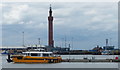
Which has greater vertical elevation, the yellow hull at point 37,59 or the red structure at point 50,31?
the red structure at point 50,31

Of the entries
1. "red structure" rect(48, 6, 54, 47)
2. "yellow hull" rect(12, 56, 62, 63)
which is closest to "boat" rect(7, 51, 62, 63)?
"yellow hull" rect(12, 56, 62, 63)

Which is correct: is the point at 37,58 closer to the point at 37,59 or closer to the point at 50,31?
the point at 37,59

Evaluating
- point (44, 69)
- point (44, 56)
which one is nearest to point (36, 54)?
point (44, 56)

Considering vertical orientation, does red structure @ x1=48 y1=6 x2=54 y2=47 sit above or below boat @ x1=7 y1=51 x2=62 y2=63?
above

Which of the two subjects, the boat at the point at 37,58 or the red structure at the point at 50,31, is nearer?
the boat at the point at 37,58

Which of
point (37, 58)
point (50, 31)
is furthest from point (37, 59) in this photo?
point (50, 31)

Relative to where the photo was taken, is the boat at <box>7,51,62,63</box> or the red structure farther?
the red structure

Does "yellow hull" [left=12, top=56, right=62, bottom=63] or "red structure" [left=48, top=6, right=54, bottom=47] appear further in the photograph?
"red structure" [left=48, top=6, right=54, bottom=47]

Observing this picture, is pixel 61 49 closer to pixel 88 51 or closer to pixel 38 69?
pixel 88 51

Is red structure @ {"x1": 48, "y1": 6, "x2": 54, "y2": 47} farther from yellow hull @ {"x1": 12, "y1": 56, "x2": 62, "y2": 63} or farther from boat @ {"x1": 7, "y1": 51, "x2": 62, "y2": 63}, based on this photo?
boat @ {"x1": 7, "y1": 51, "x2": 62, "y2": 63}

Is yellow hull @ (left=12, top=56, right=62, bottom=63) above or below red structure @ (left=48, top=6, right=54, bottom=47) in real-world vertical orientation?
below

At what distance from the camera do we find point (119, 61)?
84250mm

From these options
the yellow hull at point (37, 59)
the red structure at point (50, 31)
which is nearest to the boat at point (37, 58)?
the yellow hull at point (37, 59)

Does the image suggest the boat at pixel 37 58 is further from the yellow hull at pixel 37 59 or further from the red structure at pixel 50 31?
the red structure at pixel 50 31
